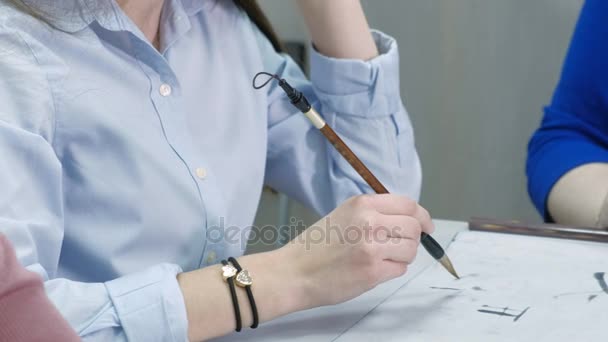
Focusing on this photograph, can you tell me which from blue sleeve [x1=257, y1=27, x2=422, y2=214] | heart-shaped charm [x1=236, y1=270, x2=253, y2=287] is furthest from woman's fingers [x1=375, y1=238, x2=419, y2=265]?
blue sleeve [x1=257, y1=27, x2=422, y2=214]

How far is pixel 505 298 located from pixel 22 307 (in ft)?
1.69

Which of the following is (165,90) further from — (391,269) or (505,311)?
→ (505,311)

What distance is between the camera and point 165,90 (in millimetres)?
866

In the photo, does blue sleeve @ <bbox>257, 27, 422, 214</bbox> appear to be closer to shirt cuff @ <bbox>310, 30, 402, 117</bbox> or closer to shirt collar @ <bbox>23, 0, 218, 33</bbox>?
shirt cuff @ <bbox>310, 30, 402, 117</bbox>

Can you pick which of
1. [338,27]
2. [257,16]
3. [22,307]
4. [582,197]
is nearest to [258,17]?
[257,16]

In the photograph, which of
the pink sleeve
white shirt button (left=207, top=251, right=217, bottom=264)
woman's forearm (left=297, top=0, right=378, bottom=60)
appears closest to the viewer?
the pink sleeve

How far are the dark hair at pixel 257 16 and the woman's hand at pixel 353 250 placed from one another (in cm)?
40

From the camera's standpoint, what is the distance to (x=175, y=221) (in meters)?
0.85

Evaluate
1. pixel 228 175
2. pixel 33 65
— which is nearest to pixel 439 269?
pixel 228 175

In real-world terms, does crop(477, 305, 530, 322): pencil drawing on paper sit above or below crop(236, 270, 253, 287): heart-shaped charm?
below

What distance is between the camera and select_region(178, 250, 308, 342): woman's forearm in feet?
2.38

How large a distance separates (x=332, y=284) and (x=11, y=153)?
1.10 feet

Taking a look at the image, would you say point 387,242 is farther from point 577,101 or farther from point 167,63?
point 577,101

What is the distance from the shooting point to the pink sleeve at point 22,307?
1.53 feet
